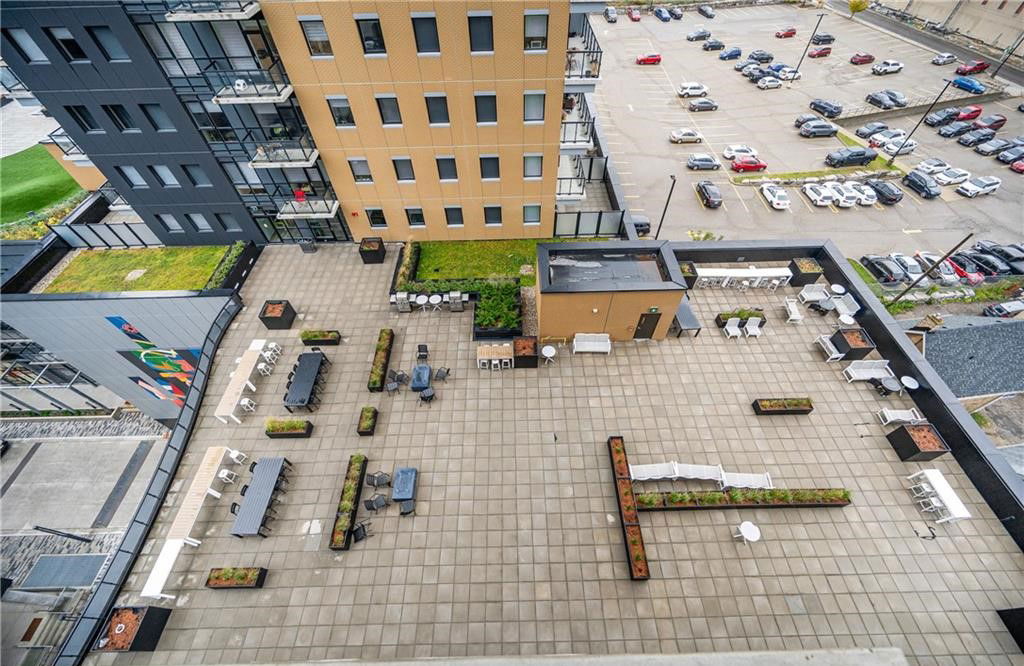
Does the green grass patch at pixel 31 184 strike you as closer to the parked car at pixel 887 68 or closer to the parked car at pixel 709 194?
the parked car at pixel 709 194

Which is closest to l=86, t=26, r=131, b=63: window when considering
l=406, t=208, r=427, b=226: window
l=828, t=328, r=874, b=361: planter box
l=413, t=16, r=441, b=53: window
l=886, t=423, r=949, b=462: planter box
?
l=413, t=16, r=441, b=53: window

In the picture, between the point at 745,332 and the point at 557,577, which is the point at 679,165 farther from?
the point at 557,577

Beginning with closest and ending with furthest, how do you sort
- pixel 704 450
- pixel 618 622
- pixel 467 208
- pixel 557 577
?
pixel 618 622 < pixel 557 577 < pixel 704 450 < pixel 467 208

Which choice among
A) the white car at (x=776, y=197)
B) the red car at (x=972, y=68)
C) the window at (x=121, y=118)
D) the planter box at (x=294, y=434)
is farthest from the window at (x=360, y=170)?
the red car at (x=972, y=68)

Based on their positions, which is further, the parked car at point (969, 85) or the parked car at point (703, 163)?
the parked car at point (969, 85)

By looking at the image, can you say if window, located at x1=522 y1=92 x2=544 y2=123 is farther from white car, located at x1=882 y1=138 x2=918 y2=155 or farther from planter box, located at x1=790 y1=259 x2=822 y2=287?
white car, located at x1=882 y1=138 x2=918 y2=155

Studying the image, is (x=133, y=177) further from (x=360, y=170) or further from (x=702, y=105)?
(x=702, y=105)

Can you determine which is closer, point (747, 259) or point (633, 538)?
point (633, 538)

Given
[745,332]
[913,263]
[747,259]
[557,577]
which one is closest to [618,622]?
[557,577]
